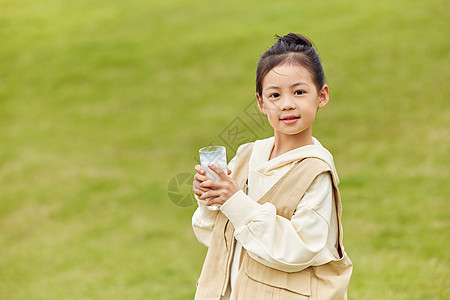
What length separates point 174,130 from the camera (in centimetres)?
1011

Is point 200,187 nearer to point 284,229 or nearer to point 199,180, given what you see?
point 199,180

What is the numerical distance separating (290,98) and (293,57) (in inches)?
6.4

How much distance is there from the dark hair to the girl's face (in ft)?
Result: 0.07

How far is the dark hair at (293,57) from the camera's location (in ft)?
7.07

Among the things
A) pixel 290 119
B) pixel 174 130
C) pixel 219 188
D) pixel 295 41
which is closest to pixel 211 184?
pixel 219 188

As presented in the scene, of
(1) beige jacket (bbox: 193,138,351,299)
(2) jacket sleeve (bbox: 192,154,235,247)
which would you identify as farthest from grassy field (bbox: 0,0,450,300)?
(1) beige jacket (bbox: 193,138,351,299)

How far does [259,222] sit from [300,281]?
0.98ft

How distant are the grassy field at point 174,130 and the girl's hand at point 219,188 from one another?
1.66 feet

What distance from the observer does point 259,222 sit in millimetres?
2000

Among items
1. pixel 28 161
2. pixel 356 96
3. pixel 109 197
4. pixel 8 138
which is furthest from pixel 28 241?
pixel 356 96

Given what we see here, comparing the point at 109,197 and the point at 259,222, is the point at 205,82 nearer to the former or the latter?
the point at 109,197

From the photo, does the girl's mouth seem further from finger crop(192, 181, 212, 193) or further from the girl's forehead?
finger crop(192, 181, 212, 193)

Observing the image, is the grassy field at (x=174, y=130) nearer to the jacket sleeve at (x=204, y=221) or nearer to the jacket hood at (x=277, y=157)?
the jacket sleeve at (x=204, y=221)

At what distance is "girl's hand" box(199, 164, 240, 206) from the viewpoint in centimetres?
207
